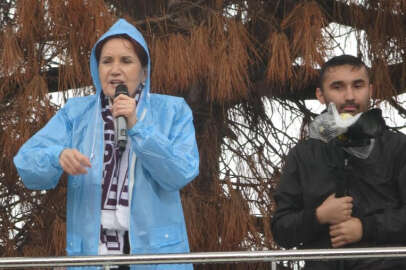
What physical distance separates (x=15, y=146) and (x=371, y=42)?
1308mm

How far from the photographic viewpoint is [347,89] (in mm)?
2268

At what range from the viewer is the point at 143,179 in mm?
2189

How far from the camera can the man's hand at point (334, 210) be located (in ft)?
6.70

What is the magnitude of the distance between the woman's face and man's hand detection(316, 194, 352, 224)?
0.61 meters

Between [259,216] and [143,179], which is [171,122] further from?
[259,216]

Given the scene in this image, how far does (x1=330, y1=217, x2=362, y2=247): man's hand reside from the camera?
6.75 ft

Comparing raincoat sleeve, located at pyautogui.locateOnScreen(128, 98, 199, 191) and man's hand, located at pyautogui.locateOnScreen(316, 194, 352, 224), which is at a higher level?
raincoat sleeve, located at pyautogui.locateOnScreen(128, 98, 199, 191)

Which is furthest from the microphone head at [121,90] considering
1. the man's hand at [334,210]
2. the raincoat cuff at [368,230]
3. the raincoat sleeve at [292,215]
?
the raincoat cuff at [368,230]

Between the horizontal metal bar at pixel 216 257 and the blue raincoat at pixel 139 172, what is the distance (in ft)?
0.90

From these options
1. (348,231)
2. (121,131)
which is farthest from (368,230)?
(121,131)

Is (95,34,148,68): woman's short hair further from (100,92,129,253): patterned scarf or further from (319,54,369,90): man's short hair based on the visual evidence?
(319,54,369,90): man's short hair

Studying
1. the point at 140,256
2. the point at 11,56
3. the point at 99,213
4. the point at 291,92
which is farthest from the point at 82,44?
the point at 140,256

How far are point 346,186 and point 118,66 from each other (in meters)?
0.68

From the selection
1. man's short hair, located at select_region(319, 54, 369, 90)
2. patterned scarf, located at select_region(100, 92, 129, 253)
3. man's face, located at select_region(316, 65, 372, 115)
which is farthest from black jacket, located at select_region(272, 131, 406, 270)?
patterned scarf, located at select_region(100, 92, 129, 253)
